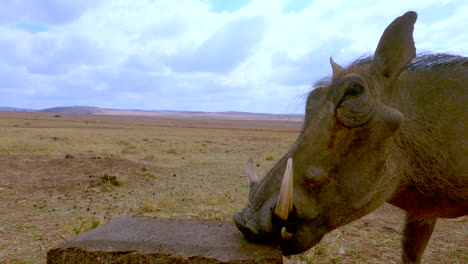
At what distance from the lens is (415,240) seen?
3.29 meters

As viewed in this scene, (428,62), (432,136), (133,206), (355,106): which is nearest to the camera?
(355,106)

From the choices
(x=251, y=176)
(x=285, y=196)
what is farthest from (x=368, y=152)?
(x=251, y=176)

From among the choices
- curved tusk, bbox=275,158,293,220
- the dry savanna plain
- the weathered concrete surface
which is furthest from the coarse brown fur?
the weathered concrete surface

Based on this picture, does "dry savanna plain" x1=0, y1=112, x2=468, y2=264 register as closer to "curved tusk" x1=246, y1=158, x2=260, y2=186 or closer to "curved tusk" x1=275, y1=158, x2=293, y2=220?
"curved tusk" x1=246, y1=158, x2=260, y2=186

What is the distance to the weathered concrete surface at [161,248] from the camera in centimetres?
230

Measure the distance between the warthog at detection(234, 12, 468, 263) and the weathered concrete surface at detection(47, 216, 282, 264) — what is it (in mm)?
186

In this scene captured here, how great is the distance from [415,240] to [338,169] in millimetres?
1729

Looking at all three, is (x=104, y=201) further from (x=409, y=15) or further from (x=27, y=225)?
(x=409, y=15)

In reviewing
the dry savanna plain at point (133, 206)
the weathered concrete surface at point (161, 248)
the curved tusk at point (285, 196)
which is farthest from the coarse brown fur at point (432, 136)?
the weathered concrete surface at point (161, 248)

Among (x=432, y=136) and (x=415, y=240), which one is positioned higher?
(x=432, y=136)

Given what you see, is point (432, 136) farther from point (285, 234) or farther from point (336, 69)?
point (285, 234)

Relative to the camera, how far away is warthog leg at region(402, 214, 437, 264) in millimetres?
3252

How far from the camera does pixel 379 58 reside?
229 cm

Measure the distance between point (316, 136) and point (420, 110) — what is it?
793 mm
